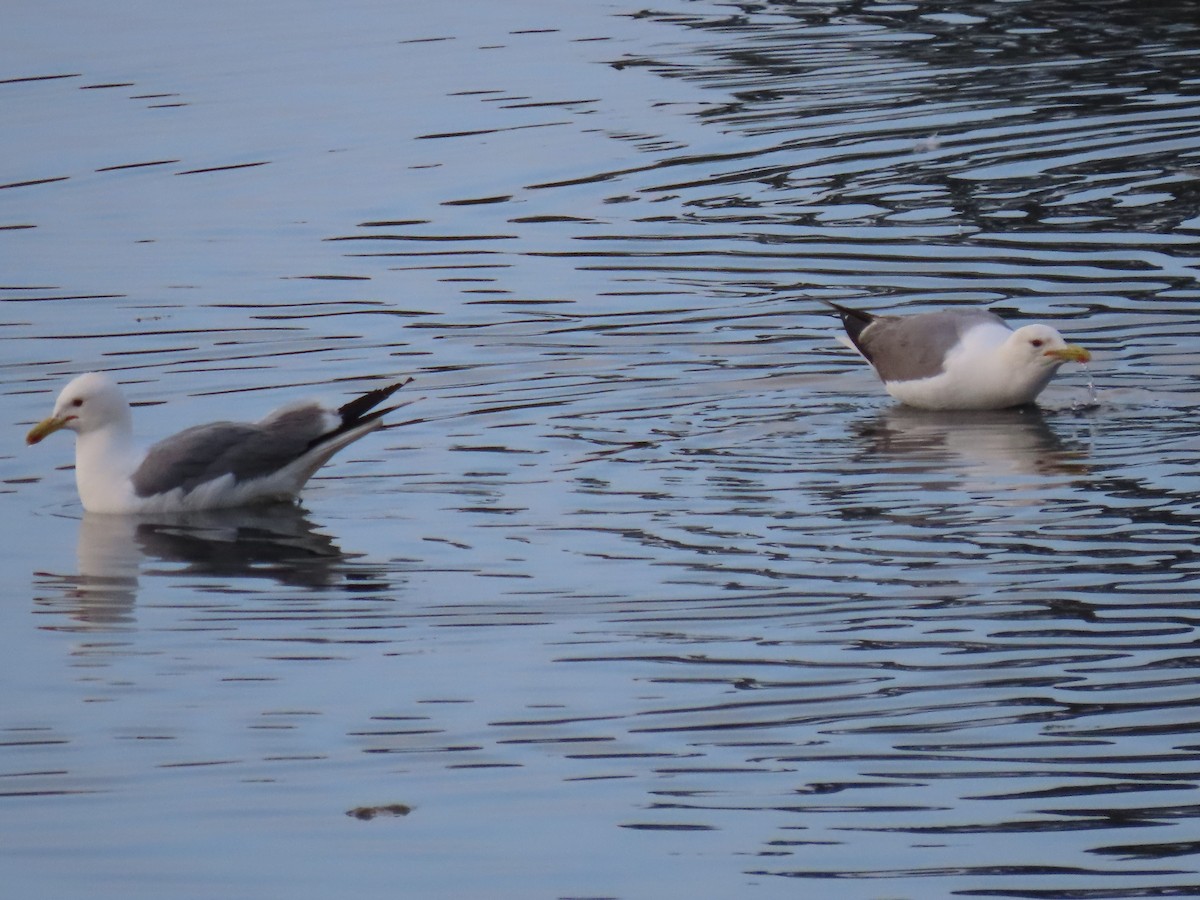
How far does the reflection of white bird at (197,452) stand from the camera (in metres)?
11.4

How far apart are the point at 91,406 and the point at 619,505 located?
273 cm

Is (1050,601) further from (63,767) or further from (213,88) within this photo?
(213,88)

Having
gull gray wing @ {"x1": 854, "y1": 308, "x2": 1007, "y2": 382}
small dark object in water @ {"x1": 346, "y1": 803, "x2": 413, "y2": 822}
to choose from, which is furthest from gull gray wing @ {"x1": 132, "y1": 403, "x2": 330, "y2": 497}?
small dark object in water @ {"x1": 346, "y1": 803, "x2": 413, "y2": 822}

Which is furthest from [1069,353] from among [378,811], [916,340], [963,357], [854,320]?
[378,811]

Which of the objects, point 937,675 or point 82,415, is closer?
point 937,675

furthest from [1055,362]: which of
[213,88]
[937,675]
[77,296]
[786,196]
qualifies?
[213,88]

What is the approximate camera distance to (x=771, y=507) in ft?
34.8

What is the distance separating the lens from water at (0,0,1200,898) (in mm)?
6992

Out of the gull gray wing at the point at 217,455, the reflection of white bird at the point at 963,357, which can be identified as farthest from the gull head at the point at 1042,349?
the gull gray wing at the point at 217,455

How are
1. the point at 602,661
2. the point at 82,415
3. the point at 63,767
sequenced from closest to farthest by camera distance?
the point at 63,767, the point at 602,661, the point at 82,415

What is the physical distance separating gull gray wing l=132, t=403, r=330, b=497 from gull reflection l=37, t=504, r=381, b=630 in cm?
20

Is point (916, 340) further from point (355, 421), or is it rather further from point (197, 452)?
point (197, 452)

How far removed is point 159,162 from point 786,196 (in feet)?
19.2

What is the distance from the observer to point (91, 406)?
11.5m
